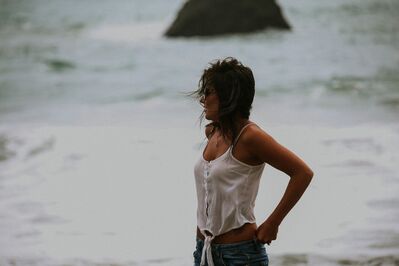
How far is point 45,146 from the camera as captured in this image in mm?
8000

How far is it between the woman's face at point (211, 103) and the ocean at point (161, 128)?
0.25m

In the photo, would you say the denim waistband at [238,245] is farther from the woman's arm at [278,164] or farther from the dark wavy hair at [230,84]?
the dark wavy hair at [230,84]

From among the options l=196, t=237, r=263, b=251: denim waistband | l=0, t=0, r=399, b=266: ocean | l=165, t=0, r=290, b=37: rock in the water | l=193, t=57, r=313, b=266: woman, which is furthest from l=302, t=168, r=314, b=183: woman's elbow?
l=165, t=0, r=290, b=37: rock in the water

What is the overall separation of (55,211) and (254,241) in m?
3.50

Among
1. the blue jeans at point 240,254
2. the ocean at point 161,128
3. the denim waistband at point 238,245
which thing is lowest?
the ocean at point 161,128

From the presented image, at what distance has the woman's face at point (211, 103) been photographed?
2.27 m

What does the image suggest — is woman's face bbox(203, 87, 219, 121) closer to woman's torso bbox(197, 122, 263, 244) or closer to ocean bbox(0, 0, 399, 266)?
woman's torso bbox(197, 122, 263, 244)

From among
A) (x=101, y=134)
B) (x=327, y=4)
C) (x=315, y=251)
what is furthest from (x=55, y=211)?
(x=327, y=4)

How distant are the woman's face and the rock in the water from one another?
12480mm

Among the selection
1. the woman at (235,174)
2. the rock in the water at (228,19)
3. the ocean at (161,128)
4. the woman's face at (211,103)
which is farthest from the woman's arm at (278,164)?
the rock in the water at (228,19)

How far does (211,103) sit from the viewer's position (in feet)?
7.50

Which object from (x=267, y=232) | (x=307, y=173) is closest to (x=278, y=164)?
(x=307, y=173)

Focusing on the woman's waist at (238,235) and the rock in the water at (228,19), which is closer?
the woman's waist at (238,235)

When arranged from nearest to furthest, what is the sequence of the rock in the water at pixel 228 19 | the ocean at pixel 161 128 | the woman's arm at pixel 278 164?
1. the woman's arm at pixel 278 164
2. the ocean at pixel 161 128
3. the rock in the water at pixel 228 19
